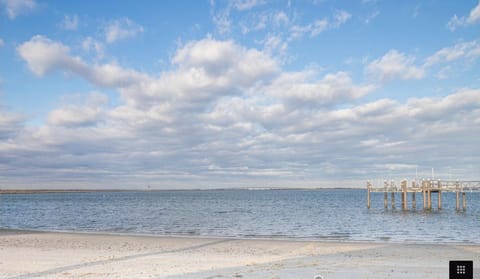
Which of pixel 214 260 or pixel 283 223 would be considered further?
pixel 283 223

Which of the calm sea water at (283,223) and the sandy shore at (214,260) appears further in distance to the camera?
the calm sea water at (283,223)

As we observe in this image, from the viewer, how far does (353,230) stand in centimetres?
3266

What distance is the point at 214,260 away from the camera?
14.7m

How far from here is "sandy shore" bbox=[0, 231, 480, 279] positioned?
38.6ft

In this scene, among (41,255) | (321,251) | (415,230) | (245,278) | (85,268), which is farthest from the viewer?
(415,230)

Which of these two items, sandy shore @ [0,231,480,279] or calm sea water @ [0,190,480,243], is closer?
sandy shore @ [0,231,480,279]

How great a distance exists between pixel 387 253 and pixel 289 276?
8079 millimetres

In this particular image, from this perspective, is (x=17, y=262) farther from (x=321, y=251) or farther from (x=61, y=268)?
(x=321, y=251)

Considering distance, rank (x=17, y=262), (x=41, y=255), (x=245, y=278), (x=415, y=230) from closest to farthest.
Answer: (x=245, y=278)
(x=17, y=262)
(x=41, y=255)
(x=415, y=230)

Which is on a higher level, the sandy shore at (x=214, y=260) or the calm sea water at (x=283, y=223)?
the sandy shore at (x=214, y=260)

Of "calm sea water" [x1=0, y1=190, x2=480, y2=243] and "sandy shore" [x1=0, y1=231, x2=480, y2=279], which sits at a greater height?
"sandy shore" [x1=0, y1=231, x2=480, y2=279]

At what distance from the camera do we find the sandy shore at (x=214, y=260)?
11.8 m

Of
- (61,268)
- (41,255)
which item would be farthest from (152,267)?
(41,255)

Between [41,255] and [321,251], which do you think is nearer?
[41,255]
